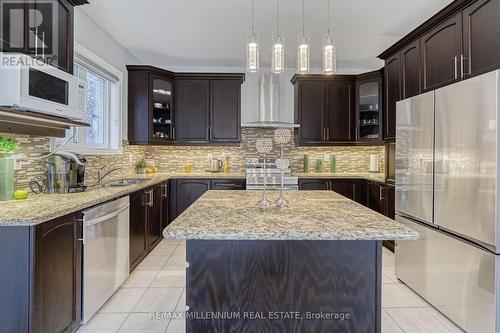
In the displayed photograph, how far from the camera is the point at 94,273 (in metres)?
2.19

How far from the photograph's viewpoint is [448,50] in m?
2.38

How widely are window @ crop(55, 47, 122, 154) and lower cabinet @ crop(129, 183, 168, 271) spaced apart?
741 mm

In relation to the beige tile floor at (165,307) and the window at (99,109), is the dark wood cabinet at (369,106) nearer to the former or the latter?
the beige tile floor at (165,307)

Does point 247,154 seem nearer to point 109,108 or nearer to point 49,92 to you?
point 109,108

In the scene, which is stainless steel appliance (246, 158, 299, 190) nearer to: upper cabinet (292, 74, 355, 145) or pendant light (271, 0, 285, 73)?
upper cabinet (292, 74, 355, 145)

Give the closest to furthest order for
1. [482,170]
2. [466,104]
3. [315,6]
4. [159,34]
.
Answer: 1. [482,170]
2. [466,104]
3. [315,6]
4. [159,34]

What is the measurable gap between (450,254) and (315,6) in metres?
2.42

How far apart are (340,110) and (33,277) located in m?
4.24

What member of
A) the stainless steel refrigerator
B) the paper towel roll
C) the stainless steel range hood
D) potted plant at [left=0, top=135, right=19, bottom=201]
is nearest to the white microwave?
potted plant at [left=0, top=135, right=19, bottom=201]

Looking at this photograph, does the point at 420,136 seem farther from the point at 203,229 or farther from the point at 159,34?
the point at 159,34

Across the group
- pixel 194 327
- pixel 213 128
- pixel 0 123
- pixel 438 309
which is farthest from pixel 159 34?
pixel 438 309

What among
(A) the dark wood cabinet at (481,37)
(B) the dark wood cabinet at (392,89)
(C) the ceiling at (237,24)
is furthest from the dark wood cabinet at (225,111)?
(A) the dark wood cabinet at (481,37)

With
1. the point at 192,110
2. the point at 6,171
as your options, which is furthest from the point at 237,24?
the point at 6,171

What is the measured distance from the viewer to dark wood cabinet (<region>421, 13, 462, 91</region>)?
2.27 m
